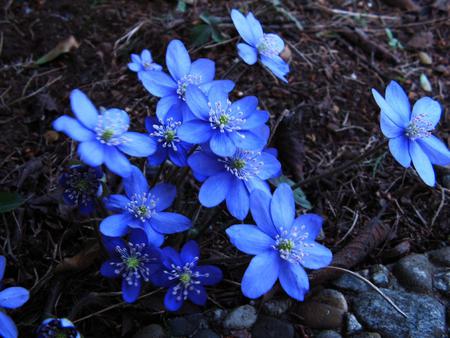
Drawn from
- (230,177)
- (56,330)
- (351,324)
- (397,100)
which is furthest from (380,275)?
(56,330)

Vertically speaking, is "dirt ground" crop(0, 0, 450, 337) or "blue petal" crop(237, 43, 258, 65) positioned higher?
"blue petal" crop(237, 43, 258, 65)

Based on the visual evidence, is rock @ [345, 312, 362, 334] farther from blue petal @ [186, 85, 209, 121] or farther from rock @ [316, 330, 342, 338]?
blue petal @ [186, 85, 209, 121]

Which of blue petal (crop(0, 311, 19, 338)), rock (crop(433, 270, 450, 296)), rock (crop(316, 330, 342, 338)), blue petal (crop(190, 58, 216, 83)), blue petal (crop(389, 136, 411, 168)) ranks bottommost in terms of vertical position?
rock (crop(316, 330, 342, 338))

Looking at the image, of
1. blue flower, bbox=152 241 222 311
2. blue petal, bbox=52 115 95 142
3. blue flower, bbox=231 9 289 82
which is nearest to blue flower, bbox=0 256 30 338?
blue flower, bbox=152 241 222 311

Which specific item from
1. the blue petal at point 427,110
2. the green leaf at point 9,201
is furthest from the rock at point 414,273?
the green leaf at point 9,201

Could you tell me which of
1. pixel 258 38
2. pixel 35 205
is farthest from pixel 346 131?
pixel 35 205

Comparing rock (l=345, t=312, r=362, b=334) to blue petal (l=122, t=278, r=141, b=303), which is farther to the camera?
rock (l=345, t=312, r=362, b=334)
